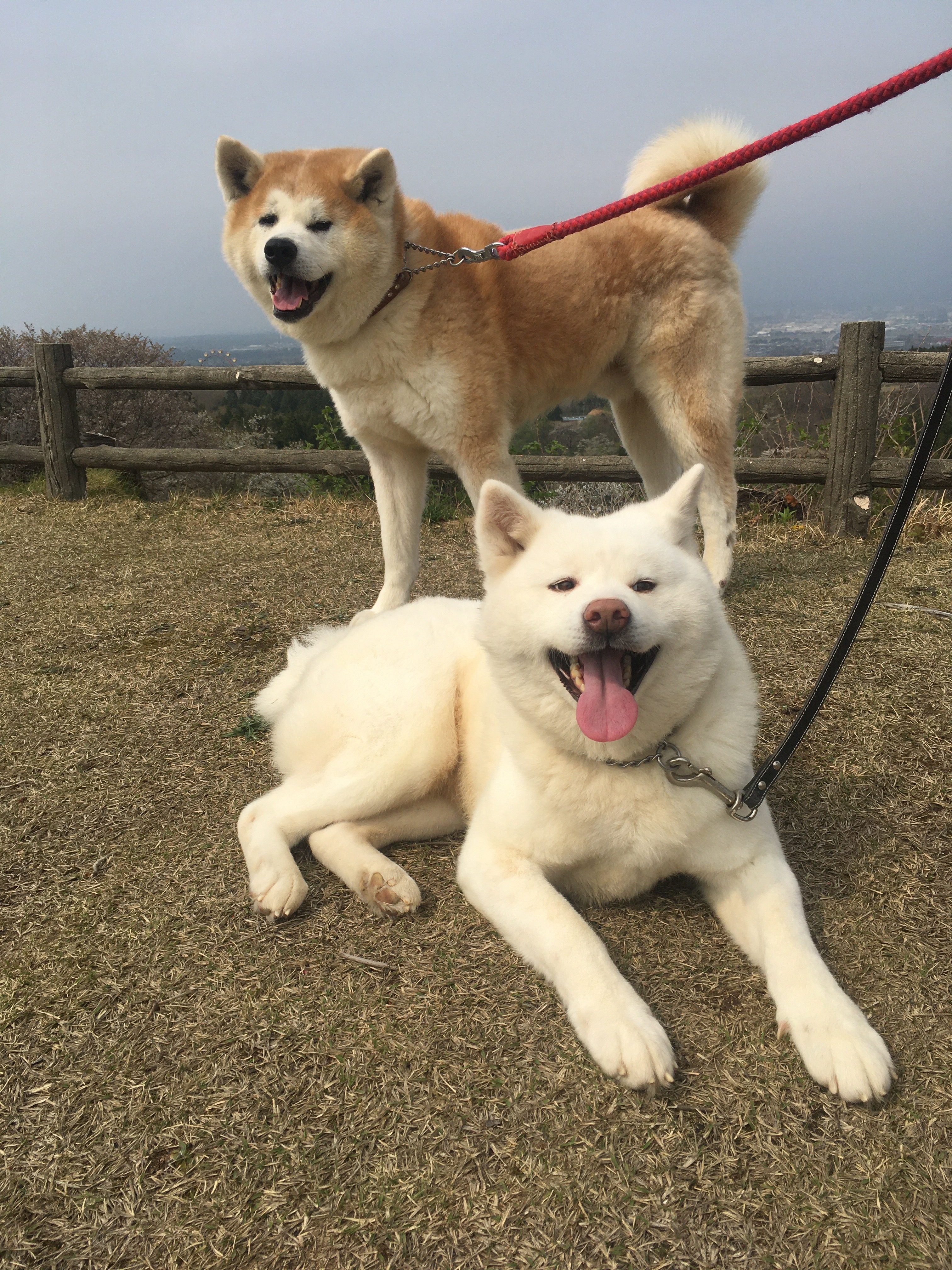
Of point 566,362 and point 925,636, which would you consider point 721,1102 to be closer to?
point 925,636

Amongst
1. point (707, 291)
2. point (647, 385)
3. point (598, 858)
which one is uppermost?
point (707, 291)

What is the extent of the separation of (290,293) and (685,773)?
247cm

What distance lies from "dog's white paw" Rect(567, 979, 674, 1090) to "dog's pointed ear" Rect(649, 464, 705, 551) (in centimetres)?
89

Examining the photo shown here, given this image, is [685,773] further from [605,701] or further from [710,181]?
[710,181]

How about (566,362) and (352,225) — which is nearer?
(352,225)

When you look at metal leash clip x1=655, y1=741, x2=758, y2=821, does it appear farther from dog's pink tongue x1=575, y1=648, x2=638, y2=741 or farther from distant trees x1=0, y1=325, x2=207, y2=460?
distant trees x1=0, y1=325, x2=207, y2=460

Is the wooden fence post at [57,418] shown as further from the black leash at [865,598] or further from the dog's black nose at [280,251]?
the black leash at [865,598]

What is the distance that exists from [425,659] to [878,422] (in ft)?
15.8

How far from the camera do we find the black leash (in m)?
1.51

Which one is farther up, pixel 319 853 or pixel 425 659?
pixel 425 659

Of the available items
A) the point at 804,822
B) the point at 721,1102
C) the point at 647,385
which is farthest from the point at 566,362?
the point at 721,1102

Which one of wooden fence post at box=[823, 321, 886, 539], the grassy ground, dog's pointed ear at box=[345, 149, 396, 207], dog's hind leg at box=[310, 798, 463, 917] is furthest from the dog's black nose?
wooden fence post at box=[823, 321, 886, 539]

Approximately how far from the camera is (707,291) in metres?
3.82

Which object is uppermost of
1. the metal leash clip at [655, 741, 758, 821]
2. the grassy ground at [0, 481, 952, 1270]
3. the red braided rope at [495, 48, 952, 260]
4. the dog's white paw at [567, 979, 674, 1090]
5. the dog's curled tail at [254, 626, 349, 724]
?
the red braided rope at [495, 48, 952, 260]
